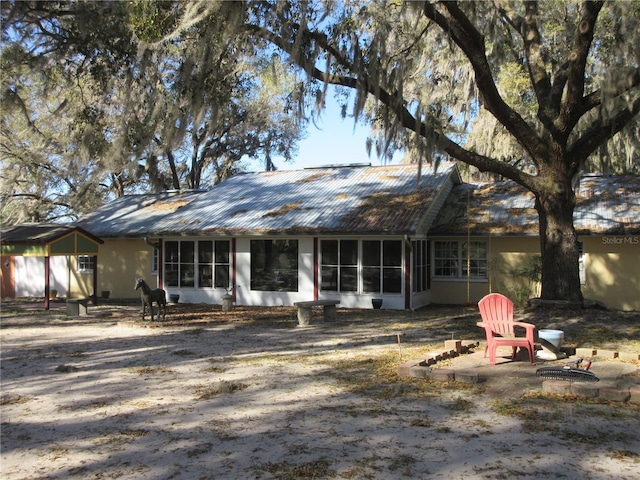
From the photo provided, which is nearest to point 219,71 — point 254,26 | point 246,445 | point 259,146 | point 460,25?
point 254,26

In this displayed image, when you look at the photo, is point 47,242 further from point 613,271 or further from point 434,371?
point 613,271

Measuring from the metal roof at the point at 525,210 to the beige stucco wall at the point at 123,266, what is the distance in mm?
10686

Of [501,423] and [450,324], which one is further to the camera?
[450,324]

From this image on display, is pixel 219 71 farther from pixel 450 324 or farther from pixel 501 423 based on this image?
pixel 501 423

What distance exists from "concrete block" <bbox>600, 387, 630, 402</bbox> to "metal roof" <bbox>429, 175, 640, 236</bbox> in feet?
34.3

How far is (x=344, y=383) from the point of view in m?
7.44

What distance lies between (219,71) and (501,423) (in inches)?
375

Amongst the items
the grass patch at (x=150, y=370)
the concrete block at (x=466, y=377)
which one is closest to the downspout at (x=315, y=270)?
the grass patch at (x=150, y=370)

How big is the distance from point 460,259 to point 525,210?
8.01 ft

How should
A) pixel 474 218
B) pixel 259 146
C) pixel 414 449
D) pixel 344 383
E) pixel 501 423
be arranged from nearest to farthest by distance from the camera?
1. pixel 414 449
2. pixel 501 423
3. pixel 344 383
4. pixel 474 218
5. pixel 259 146

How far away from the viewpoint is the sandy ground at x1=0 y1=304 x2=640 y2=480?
15.0 feet

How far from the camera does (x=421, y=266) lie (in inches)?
680

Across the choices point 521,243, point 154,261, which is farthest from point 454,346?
point 154,261

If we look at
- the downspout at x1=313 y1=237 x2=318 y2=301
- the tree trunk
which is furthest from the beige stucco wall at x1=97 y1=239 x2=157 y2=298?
the tree trunk
